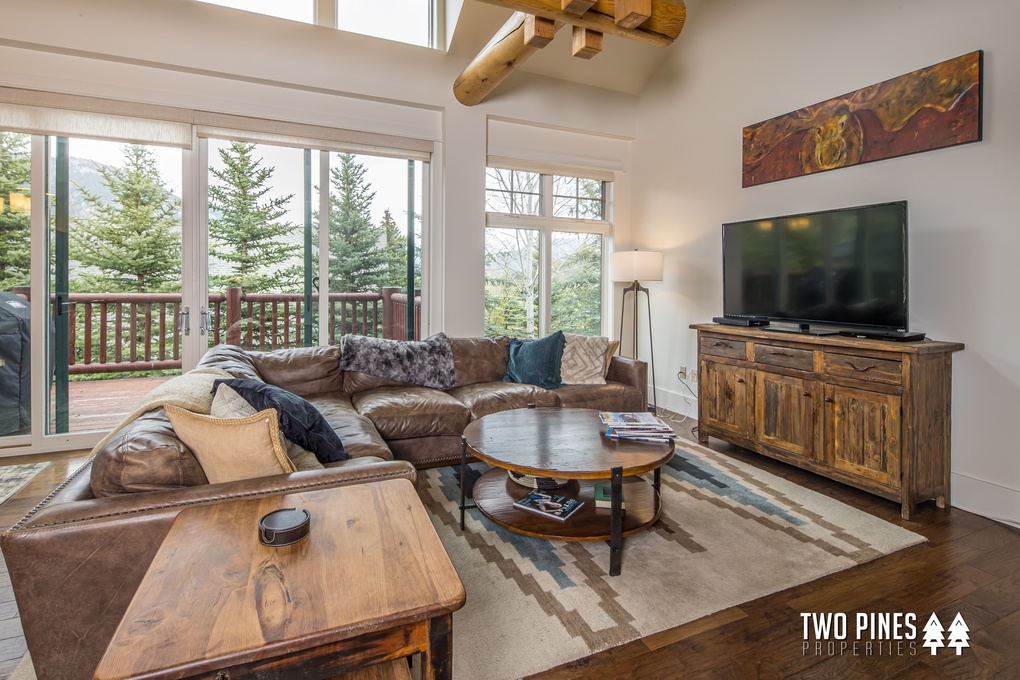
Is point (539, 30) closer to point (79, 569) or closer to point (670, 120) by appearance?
point (670, 120)

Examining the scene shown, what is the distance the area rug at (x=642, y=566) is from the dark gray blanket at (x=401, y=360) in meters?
0.94

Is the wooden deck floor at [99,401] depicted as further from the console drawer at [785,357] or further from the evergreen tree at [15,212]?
the console drawer at [785,357]

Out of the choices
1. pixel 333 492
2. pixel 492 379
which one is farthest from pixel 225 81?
pixel 333 492

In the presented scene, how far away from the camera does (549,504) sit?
2.30 metres

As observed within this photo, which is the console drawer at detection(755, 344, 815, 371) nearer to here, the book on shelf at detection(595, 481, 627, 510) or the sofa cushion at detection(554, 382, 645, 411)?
the sofa cushion at detection(554, 382, 645, 411)

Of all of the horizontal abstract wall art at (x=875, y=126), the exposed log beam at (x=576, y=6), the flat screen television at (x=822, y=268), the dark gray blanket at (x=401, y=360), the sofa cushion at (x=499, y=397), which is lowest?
the sofa cushion at (x=499, y=397)

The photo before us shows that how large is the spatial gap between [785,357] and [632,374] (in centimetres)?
108

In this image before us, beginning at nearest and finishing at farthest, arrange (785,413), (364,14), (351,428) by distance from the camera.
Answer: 1. (351,428)
2. (785,413)
3. (364,14)

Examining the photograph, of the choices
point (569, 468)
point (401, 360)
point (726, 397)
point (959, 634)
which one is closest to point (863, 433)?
point (726, 397)

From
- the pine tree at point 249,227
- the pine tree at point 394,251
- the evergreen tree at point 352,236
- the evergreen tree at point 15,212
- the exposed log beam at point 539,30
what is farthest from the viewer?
the pine tree at point 394,251

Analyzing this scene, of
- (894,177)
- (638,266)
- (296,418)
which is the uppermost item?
(894,177)

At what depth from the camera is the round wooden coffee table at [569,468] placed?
2.04 meters

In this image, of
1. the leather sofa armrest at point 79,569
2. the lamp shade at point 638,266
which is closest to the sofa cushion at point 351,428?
the leather sofa armrest at point 79,569

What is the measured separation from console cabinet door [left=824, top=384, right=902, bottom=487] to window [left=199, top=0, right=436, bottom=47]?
4.09 meters
